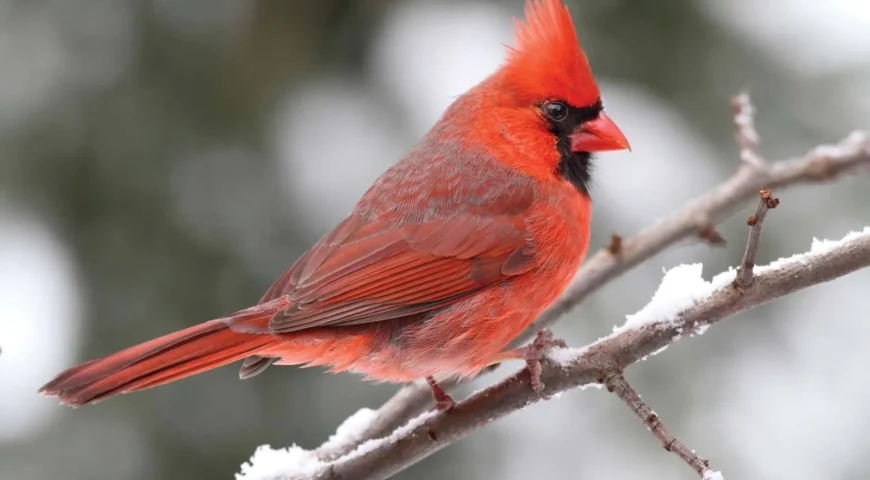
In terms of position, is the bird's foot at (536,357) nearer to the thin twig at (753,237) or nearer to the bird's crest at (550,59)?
the thin twig at (753,237)

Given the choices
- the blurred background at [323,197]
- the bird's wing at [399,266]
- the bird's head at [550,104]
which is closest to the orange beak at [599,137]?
the bird's head at [550,104]

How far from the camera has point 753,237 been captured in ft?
5.23

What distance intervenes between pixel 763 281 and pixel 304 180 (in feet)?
5.98

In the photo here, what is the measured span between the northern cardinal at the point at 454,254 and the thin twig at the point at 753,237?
46cm

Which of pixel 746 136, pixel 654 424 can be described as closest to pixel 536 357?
pixel 654 424

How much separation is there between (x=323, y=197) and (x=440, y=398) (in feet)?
4.04

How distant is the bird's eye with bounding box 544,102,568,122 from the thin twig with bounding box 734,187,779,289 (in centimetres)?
82

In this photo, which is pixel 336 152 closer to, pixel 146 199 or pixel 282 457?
pixel 146 199

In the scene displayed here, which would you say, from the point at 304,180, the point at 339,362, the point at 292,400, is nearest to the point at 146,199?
the point at 304,180

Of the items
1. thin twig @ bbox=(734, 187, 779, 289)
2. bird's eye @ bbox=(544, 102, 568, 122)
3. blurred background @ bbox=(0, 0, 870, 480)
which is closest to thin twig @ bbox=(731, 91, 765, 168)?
blurred background @ bbox=(0, 0, 870, 480)

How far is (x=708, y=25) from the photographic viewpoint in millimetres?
3293

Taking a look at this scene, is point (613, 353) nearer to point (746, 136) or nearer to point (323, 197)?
point (746, 136)

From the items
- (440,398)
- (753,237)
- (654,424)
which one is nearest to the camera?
(753,237)

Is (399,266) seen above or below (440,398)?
above
